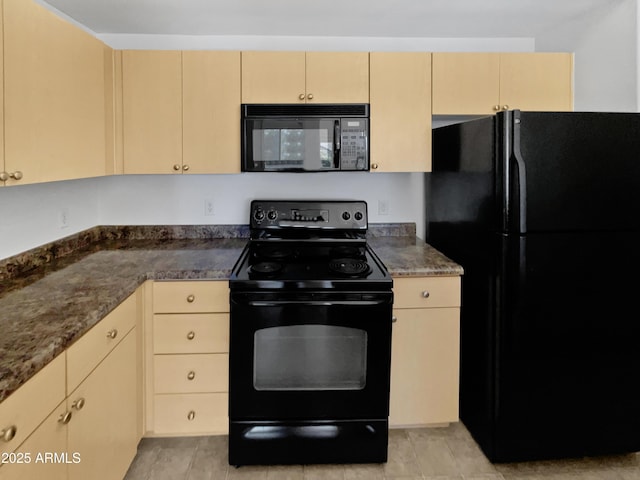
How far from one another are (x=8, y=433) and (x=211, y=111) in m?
1.97

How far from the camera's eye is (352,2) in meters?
→ 2.50

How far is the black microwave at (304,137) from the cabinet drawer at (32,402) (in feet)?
5.21

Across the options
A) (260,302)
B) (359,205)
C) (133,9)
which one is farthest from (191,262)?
(133,9)

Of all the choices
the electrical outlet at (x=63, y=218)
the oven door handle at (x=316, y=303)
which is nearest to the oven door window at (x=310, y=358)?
the oven door handle at (x=316, y=303)

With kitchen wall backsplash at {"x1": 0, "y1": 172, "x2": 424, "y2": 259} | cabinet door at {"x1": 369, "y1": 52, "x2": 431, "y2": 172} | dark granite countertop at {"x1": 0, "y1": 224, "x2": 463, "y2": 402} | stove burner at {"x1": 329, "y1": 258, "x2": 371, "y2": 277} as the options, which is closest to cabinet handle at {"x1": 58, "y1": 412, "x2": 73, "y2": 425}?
dark granite countertop at {"x1": 0, "y1": 224, "x2": 463, "y2": 402}

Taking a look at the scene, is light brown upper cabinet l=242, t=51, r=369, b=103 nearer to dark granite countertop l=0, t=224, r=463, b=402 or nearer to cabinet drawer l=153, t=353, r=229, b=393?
dark granite countertop l=0, t=224, r=463, b=402

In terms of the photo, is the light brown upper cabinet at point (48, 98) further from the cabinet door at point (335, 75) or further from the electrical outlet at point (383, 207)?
the electrical outlet at point (383, 207)

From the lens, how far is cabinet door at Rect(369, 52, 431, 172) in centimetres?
278

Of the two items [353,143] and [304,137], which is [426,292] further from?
[304,137]

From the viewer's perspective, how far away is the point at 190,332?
2361 millimetres

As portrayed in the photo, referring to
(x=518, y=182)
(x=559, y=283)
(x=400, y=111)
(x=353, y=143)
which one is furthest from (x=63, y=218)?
(x=559, y=283)

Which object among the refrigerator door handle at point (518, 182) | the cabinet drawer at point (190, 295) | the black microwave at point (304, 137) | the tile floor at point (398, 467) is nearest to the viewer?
the refrigerator door handle at point (518, 182)

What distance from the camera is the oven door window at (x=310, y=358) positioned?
2.27 m

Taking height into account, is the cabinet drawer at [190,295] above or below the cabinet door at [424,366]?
above
